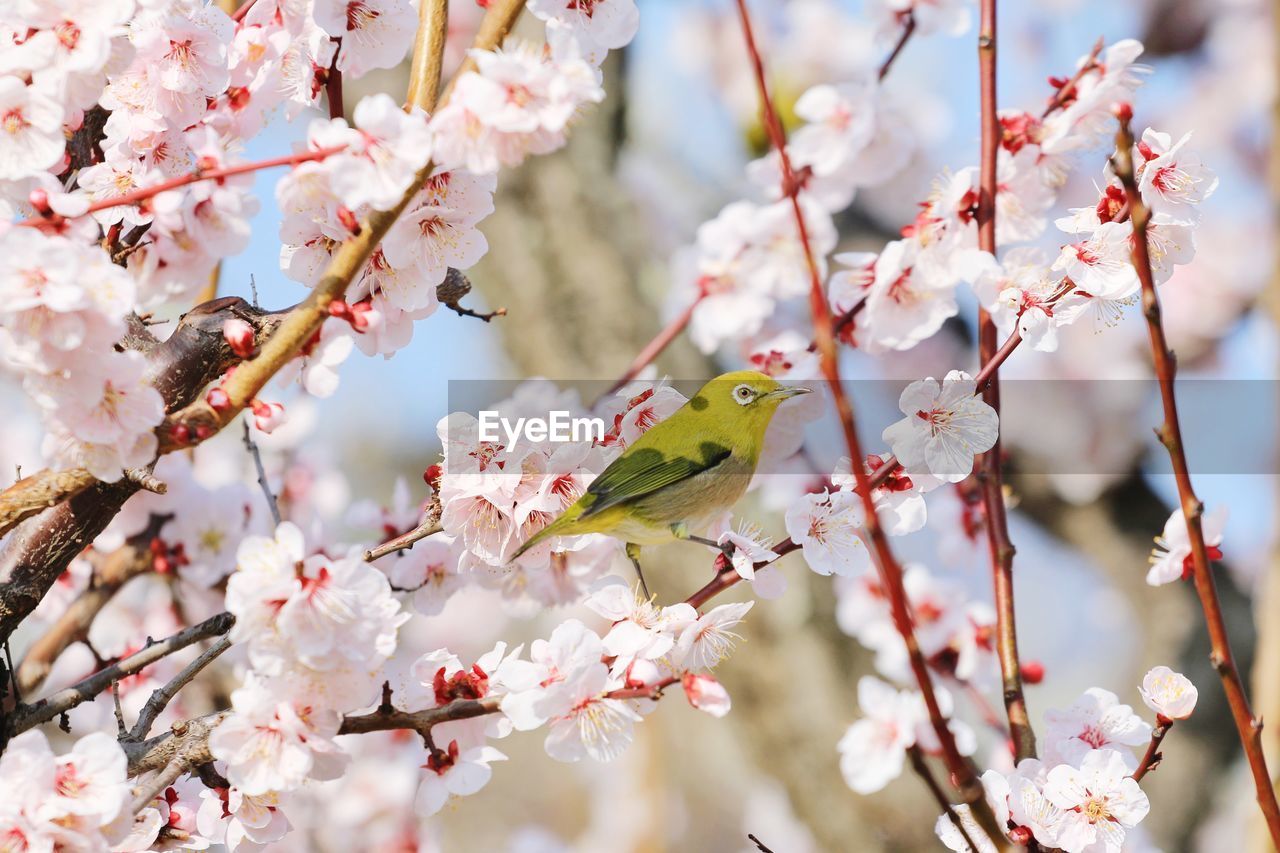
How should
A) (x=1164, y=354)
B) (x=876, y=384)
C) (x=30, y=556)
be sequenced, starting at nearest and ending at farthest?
(x=1164, y=354), (x=30, y=556), (x=876, y=384)

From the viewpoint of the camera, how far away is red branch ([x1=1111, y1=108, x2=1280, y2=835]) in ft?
2.78

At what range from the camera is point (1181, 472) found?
2.93ft

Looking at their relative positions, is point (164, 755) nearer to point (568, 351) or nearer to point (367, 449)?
point (568, 351)

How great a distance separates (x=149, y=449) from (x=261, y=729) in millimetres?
286

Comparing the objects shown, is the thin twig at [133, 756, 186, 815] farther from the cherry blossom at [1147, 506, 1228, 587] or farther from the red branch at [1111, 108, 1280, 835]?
the cherry blossom at [1147, 506, 1228, 587]

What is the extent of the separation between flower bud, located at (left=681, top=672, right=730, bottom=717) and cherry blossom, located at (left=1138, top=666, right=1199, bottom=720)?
1.52 ft

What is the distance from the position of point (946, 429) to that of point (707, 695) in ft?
1.25

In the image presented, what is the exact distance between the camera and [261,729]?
1016mm

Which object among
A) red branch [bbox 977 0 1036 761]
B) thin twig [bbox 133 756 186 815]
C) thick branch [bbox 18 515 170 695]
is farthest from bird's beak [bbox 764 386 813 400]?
thick branch [bbox 18 515 170 695]

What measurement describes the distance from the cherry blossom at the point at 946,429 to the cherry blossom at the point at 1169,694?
0.98 feet

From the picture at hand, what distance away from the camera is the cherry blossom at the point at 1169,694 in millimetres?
1133

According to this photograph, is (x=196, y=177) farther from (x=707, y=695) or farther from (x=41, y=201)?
(x=707, y=695)

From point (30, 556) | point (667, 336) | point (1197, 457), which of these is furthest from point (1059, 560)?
point (30, 556)

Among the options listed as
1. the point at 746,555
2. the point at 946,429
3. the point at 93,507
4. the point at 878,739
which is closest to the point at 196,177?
the point at 93,507
